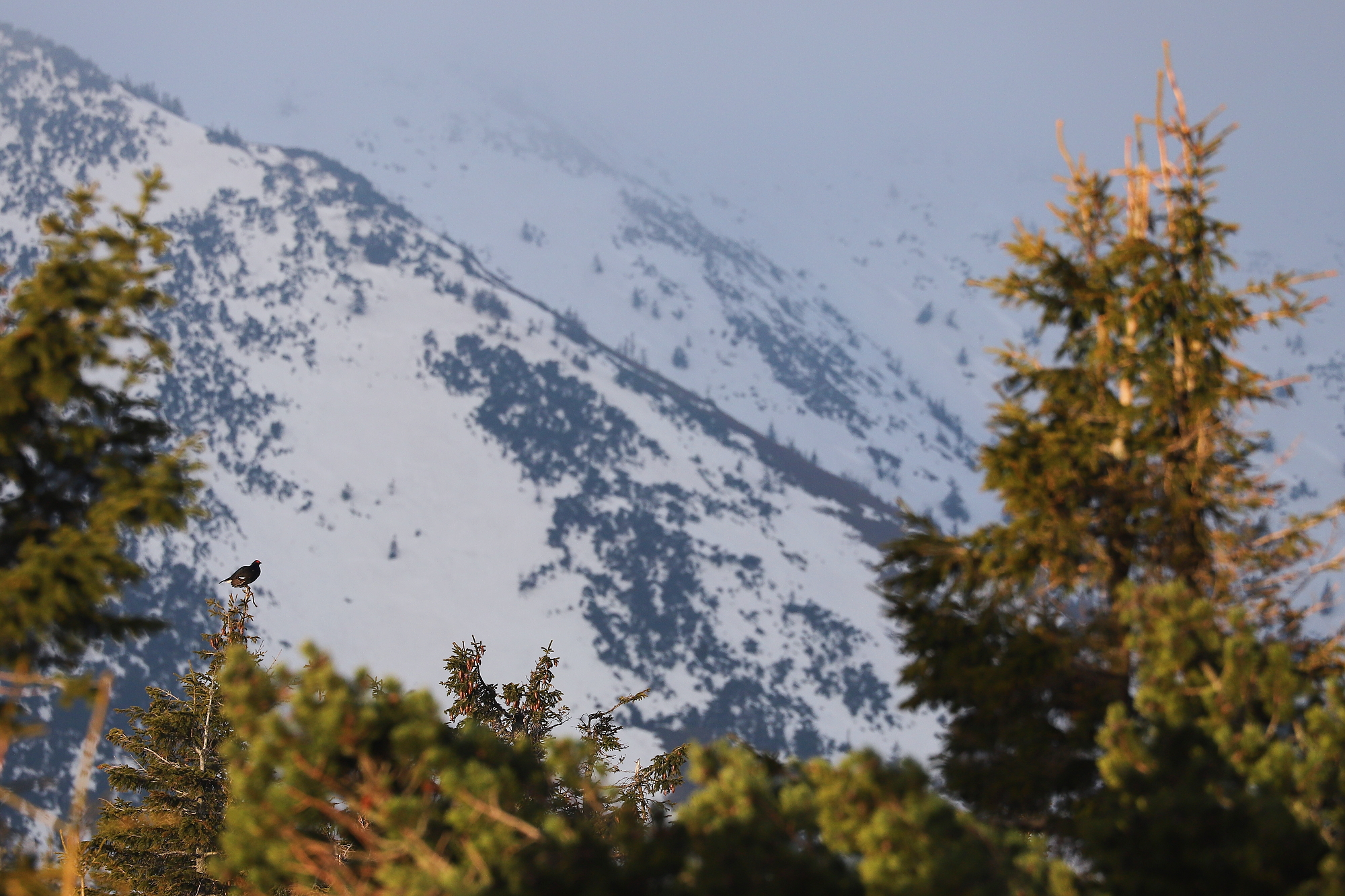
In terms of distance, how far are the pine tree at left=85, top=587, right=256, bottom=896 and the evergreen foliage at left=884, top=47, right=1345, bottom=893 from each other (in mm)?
11702

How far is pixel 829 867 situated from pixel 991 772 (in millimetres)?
3557

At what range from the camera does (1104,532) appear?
1073cm

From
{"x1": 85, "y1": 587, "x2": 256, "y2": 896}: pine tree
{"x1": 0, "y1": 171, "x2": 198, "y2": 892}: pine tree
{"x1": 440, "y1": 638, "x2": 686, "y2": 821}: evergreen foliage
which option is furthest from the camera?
{"x1": 85, "y1": 587, "x2": 256, "y2": 896}: pine tree

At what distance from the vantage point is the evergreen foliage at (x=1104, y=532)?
10016mm

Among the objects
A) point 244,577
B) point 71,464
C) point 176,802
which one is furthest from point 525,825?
point 176,802

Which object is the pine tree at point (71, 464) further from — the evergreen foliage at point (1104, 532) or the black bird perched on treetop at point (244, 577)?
the black bird perched on treetop at point (244, 577)

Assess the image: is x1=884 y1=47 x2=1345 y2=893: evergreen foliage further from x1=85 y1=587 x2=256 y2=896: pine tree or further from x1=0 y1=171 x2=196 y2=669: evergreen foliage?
x1=85 y1=587 x2=256 y2=896: pine tree

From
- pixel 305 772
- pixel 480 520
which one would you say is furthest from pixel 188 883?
pixel 480 520

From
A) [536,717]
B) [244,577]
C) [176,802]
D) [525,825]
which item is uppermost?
[244,577]

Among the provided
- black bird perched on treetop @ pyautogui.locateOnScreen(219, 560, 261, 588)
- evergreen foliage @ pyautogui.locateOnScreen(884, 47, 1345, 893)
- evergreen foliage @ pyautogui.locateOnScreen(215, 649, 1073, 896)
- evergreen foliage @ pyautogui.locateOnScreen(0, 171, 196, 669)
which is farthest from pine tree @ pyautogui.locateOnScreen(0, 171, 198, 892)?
black bird perched on treetop @ pyautogui.locateOnScreen(219, 560, 261, 588)

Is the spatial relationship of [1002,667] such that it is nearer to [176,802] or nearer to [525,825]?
[525,825]

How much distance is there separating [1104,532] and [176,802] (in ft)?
51.5

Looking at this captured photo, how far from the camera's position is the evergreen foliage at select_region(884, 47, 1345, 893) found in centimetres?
1002

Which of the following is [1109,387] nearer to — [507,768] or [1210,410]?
[1210,410]
